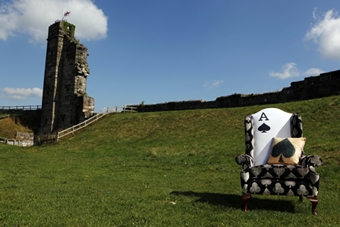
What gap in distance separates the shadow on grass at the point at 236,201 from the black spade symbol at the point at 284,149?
98 centimetres

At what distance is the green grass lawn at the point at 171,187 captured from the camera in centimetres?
486

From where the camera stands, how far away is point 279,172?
577 cm

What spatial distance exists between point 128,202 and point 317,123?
14.1 m

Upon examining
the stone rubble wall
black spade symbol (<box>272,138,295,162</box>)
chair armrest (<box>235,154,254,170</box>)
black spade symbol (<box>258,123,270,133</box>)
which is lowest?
chair armrest (<box>235,154,254,170</box>)

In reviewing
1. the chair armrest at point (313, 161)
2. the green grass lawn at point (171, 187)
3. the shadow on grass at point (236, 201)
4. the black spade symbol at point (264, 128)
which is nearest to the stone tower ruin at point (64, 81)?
the green grass lawn at point (171, 187)

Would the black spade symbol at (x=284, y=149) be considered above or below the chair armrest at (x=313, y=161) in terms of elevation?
above

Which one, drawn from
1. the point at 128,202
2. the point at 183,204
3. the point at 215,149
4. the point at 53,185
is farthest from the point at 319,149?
the point at 53,185

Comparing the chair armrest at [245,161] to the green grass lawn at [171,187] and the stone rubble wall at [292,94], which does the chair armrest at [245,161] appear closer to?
the green grass lawn at [171,187]

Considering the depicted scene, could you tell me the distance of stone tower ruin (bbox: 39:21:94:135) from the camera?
35312 millimetres

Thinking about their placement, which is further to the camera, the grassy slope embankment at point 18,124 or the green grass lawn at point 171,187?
the grassy slope embankment at point 18,124

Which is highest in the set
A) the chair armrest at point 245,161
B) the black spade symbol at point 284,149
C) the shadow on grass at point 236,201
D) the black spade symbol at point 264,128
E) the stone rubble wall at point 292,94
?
the stone rubble wall at point 292,94

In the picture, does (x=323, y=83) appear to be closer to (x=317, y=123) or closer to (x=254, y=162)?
(x=317, y=123)

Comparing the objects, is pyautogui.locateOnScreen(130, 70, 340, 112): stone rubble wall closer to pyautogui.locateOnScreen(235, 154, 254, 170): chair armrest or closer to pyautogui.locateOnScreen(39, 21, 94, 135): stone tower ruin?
pyautogui.locateOnScreen(39, 21, 94, 135): stone tower ruin

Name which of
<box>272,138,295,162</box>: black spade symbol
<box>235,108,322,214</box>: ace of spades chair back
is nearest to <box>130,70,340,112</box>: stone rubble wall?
<box>235,108,322,214</box>: ace of spades chair back
